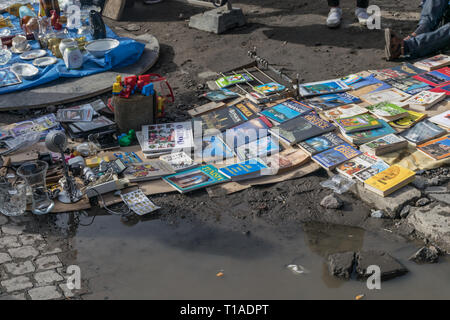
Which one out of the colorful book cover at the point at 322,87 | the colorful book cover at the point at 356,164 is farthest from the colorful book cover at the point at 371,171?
the colorful book cover at the point at 322,87

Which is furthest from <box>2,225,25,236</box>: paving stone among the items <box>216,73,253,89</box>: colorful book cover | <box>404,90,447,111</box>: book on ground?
<box>404,90,447,111</box>: book on ground

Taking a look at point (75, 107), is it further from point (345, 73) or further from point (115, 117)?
point (345, 73)

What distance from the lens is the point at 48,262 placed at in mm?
3686

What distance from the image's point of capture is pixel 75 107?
18.6ft

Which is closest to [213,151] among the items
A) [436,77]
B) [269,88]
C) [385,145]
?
[269,88]

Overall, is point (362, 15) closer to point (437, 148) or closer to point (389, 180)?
point (437, 148)

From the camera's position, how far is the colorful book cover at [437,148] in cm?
462

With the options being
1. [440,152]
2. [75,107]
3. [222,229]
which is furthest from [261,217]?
[75,107]

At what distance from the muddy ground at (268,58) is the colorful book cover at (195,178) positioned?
0.08 meters

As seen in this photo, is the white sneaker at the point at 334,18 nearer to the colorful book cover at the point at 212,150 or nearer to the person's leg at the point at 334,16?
the person's leg at the point at 334,16

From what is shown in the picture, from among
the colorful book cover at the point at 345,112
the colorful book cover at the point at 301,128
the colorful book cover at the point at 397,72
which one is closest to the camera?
the colorful book cover at the point at 301,128

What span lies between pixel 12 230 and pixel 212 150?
6.53 ft

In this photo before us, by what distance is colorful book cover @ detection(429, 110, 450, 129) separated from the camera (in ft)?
16.4

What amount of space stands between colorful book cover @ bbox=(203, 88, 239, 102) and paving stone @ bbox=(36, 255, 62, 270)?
2.79 m
